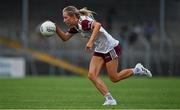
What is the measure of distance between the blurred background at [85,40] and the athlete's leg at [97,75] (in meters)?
17.4

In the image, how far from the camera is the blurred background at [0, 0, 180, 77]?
31875 mm

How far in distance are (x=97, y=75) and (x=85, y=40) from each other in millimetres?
17846

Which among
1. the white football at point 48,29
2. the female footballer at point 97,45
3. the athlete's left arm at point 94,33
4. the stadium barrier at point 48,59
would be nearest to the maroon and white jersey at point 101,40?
the female footballer at point 97,45

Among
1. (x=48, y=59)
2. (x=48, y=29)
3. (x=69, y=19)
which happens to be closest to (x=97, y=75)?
(x=69, y=19)

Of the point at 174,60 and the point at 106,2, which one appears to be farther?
the point at 106,2

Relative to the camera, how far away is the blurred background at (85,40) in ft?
105

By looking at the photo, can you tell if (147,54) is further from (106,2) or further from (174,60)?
(106,2)

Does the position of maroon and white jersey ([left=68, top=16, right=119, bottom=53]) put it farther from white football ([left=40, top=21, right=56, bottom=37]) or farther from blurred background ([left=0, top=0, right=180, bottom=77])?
blurred background ([left=0, top=0, right=180, bottom=77])

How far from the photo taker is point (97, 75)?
45.5 ft

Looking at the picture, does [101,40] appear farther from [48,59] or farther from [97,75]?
[48,59]

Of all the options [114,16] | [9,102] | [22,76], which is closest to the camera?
[9,102]

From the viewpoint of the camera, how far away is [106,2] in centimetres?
3472

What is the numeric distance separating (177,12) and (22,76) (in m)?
7.90

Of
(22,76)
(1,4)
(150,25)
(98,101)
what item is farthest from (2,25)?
(98,101)
